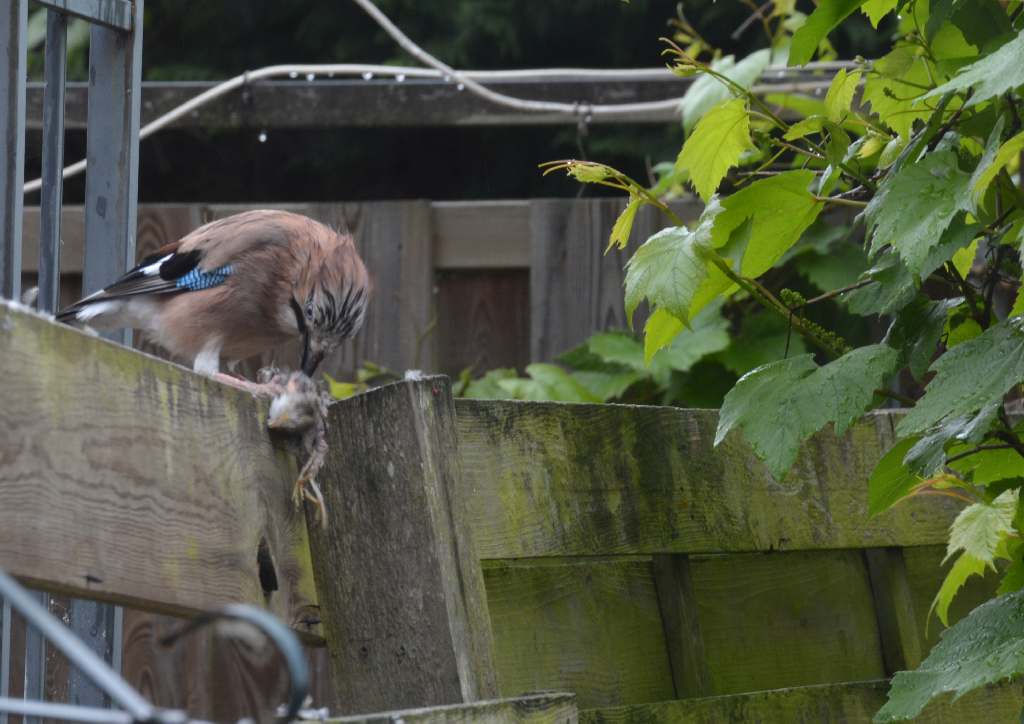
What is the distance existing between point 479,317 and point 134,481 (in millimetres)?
3062

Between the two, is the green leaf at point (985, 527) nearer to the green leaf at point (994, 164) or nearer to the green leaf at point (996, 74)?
the green leaf at point (994, 164)

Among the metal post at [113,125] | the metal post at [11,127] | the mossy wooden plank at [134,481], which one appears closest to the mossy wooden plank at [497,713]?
the mossy wooden plank at [134,481]

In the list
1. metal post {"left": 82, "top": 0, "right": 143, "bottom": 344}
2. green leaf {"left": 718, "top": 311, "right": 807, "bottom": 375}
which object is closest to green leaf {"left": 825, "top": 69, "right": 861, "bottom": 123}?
metal post {"left": 82, "top": 0, "right": 143, "bottom": 344}

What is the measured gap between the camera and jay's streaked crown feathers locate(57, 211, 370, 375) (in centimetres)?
375

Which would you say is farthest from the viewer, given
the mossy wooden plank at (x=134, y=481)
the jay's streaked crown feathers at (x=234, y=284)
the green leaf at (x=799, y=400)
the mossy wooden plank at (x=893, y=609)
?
the jay's streaked crown feathers at (x=234, y=284)

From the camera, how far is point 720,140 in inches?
75.0

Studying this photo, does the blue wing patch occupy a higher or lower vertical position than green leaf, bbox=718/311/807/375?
higher

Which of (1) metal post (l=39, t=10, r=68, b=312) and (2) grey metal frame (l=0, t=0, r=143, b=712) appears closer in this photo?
(2) grey metal frame (l=0, t=0, r=143, b=712)

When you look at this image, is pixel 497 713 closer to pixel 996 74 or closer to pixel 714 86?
pixel 996 74

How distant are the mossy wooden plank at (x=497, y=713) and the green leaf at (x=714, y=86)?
7.60 ft

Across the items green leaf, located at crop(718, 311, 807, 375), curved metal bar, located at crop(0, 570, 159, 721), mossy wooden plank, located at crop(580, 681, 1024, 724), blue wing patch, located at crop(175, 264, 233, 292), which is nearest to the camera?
curved metal bar, located at crop(0, 570, 159, 721)

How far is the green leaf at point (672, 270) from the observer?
1741 mm

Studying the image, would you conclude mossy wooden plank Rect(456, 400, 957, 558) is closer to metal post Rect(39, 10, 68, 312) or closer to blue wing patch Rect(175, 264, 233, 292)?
metal post Rect(39, 10, 68, 312)

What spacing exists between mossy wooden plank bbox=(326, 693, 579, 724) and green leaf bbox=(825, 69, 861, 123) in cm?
85
